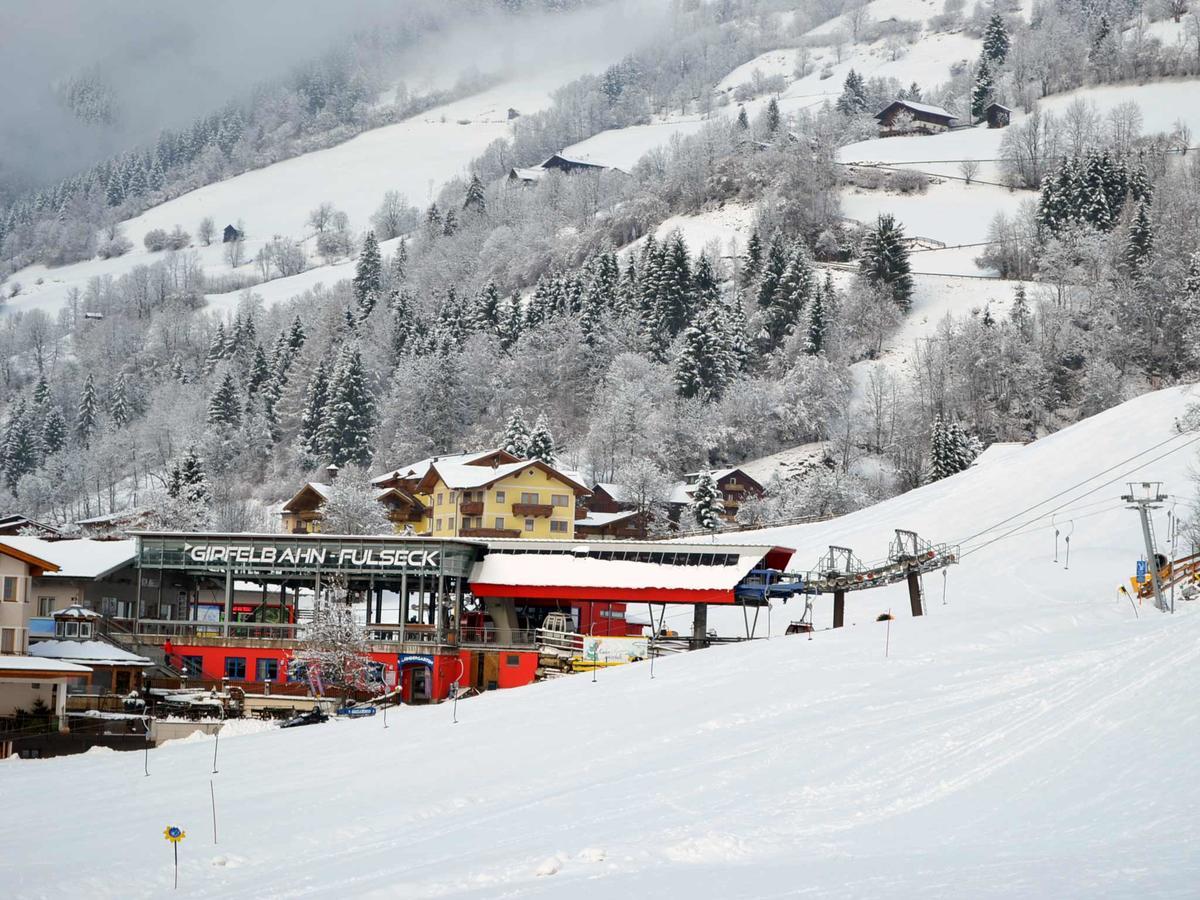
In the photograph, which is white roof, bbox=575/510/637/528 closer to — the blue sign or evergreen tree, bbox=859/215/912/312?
evergreen tree, bbox=859/215/912/312

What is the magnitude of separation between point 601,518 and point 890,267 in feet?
153

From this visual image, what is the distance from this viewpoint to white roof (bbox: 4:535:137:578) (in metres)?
56.2

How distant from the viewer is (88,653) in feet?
167

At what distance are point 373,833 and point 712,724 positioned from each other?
9.29 meters

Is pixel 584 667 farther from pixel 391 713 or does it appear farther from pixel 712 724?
pixel 712 724

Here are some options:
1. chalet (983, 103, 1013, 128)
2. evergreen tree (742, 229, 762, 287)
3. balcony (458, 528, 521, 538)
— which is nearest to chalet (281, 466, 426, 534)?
balcony (458, 528, 521, 538)

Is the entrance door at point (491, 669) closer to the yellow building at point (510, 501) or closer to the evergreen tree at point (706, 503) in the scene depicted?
the yellow building at point (510, 501)

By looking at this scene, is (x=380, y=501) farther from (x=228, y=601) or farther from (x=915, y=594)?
(x=915, y=594)

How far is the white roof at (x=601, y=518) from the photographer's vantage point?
95750mm

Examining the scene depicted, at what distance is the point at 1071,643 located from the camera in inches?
1369

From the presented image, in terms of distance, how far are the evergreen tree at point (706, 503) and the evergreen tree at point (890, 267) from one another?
139 ft

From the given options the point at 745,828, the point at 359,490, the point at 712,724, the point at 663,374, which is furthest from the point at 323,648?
the point at 663,374

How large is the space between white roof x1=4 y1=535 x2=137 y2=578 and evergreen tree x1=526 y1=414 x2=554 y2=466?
143ft

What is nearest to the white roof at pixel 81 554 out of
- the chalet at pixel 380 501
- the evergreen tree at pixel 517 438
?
the chalet at pixel 380 501
